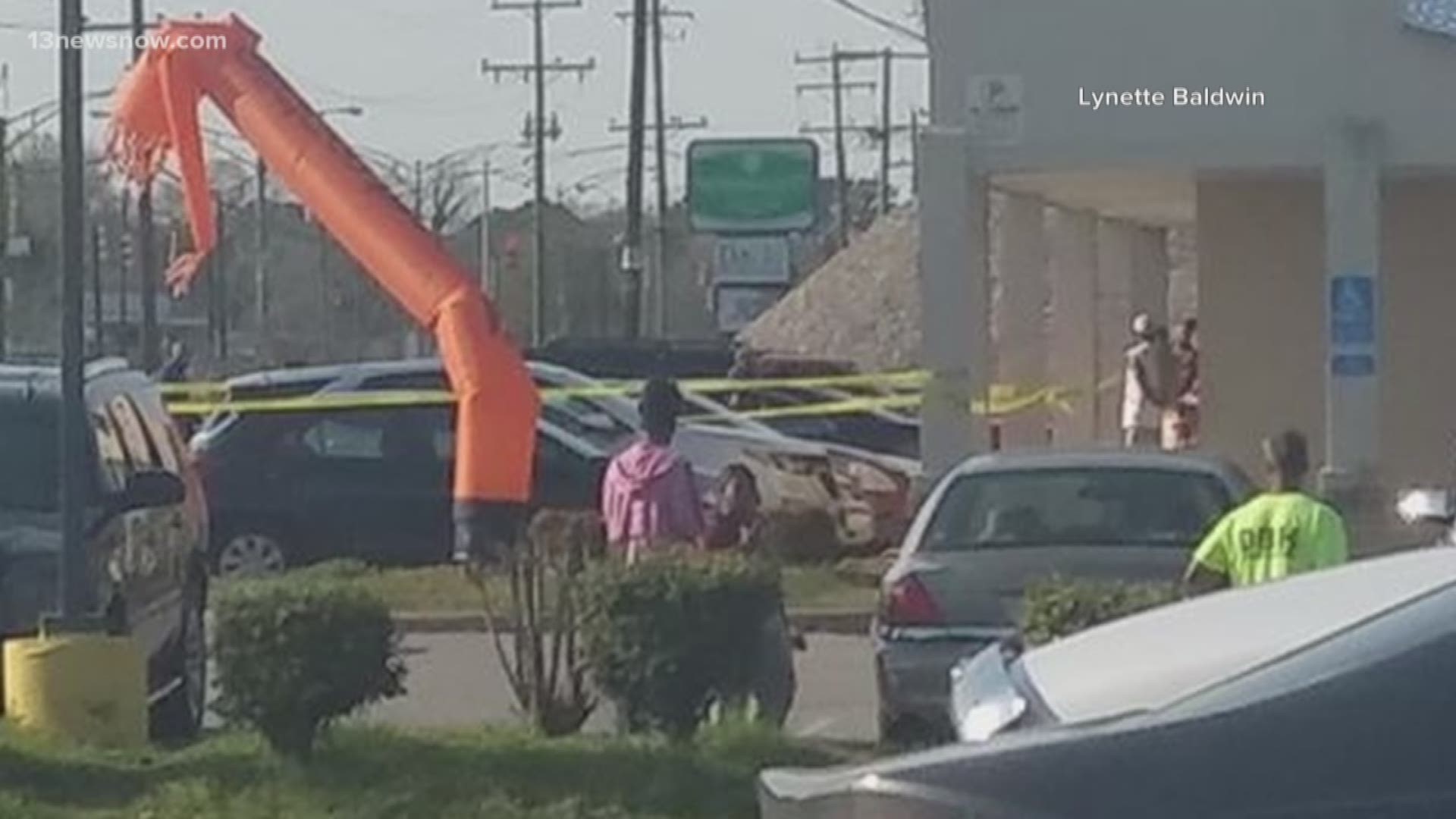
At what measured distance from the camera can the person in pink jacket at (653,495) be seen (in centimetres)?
1658

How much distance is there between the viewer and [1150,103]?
79.1 feet

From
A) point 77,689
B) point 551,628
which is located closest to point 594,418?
point 551,628

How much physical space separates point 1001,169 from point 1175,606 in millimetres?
18327

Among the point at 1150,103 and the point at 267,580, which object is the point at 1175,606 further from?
the point at 1150,103

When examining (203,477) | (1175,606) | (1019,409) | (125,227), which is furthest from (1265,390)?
(125,227)

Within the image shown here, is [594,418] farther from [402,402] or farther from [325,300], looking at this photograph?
[325,300]

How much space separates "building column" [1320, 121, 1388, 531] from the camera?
78.4 ft

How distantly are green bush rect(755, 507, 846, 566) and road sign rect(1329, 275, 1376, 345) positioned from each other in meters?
4.46

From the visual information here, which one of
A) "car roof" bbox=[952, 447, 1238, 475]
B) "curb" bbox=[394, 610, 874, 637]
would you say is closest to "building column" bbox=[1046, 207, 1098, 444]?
"curb" bbox=[394, 610, 874, 637]

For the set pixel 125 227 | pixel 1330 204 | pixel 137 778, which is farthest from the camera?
pixel 125 227

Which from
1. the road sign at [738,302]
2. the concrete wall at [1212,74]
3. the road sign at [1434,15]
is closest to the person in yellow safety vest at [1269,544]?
the concrete wall at [1212,74]

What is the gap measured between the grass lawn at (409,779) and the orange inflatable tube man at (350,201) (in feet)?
30.0

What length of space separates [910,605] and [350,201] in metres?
9.19

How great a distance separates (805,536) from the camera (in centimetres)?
2655
